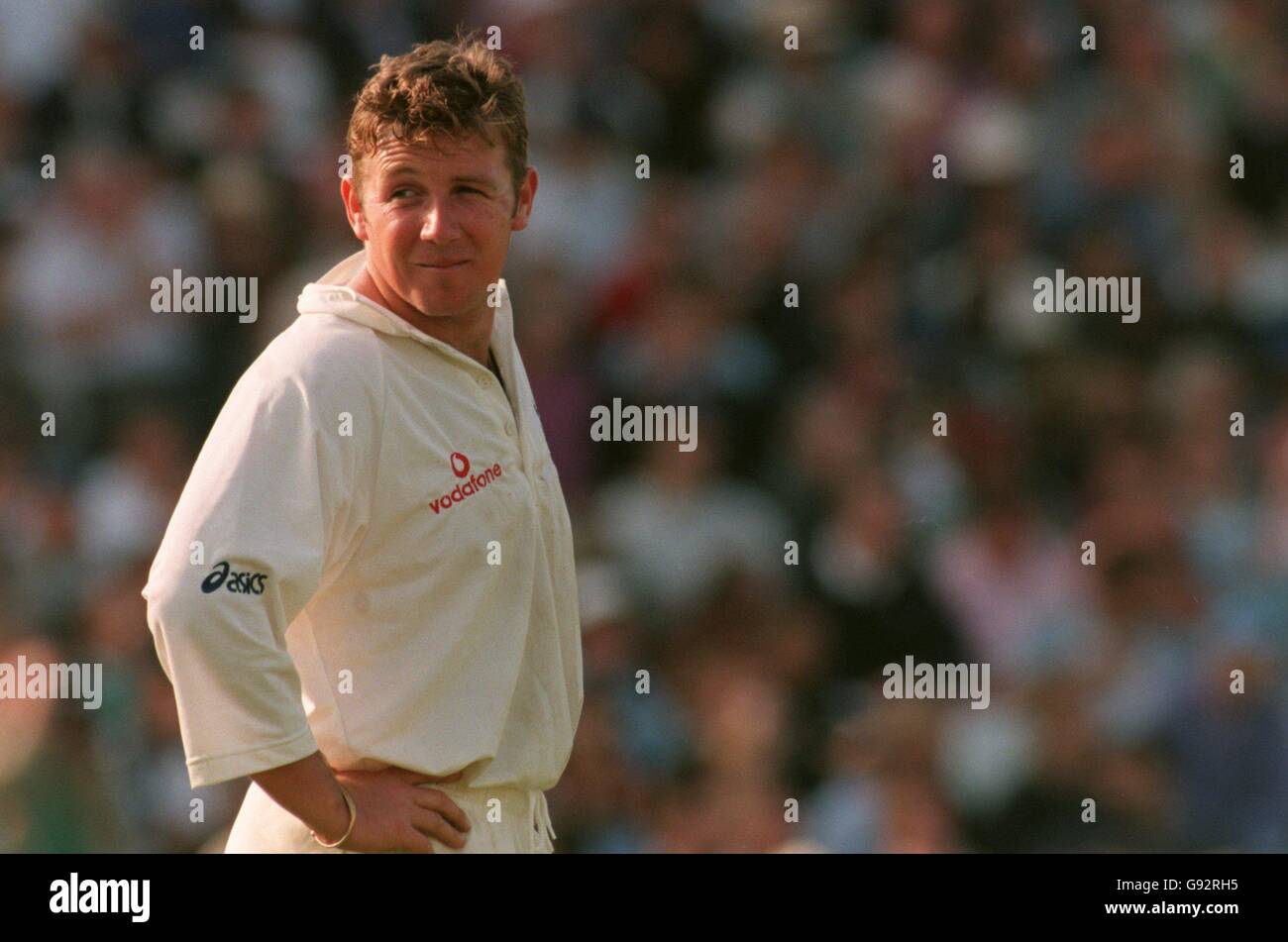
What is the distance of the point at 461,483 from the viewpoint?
2186mm

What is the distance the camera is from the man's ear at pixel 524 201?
2.30 metres

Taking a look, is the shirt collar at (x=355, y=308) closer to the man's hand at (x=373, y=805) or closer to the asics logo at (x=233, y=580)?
the asics logo at (x=233, y=580)

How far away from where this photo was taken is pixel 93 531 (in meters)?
4.34

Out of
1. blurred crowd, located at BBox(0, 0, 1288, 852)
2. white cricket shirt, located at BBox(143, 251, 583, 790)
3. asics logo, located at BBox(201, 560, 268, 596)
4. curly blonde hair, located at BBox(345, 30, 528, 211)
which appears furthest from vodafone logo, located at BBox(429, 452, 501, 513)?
blurred crowd, located at BBox(0, 0, 1288, 852)

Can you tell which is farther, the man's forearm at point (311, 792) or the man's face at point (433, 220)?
the man's face at point (433, 220)

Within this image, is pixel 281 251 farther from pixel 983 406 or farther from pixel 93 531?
pixel 983 406

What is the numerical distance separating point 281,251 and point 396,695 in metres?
2.62

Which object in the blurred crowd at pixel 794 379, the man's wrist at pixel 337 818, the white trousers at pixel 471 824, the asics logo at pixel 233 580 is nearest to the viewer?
the asics logo at pixel 233 580

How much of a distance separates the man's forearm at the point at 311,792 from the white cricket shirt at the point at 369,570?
0.03 metres

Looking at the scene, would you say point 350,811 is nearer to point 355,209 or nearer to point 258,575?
point 258,575

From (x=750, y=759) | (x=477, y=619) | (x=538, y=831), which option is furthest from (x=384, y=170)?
(x=750, y=759)

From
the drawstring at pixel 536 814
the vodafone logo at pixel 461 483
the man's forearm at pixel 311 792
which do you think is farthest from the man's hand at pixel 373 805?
the vodafone logo at pixel 461 483

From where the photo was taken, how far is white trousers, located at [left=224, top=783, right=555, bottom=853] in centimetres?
218

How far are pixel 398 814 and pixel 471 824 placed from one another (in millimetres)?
114
